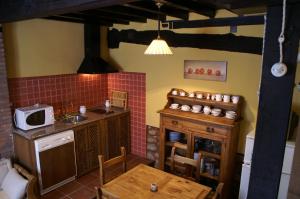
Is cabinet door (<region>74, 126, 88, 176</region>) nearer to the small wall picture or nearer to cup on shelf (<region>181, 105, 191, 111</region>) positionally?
cup on shelf (<region>181, 105, 191, 111</region>)

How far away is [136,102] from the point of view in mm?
4398

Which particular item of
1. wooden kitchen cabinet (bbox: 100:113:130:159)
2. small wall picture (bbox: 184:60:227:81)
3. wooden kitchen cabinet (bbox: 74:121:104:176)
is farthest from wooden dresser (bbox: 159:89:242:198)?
wooden kitchen cabinet (bbox: 74:121:104:176)

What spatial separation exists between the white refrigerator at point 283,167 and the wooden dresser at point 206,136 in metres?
0.35

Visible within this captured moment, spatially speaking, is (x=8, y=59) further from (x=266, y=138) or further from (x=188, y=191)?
(x=266, y=138)

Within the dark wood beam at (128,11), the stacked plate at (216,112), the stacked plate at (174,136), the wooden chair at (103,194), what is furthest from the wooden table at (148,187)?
the dark wood beam at (128,11)

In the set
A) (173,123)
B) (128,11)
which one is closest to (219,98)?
(173,123)

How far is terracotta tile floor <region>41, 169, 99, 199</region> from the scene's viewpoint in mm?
3268

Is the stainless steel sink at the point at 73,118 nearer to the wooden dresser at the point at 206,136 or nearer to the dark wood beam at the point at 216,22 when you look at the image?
the wooden dresser at the point at 206,136

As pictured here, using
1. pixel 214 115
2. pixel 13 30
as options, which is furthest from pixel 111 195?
pixel 13 30

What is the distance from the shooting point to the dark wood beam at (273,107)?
3.68 feet

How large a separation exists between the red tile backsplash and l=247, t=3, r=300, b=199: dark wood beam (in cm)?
311

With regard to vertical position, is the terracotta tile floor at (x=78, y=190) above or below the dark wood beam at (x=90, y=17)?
below

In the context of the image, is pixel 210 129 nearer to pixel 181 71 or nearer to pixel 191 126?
pixel 191 126

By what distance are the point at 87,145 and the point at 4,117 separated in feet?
4.06
